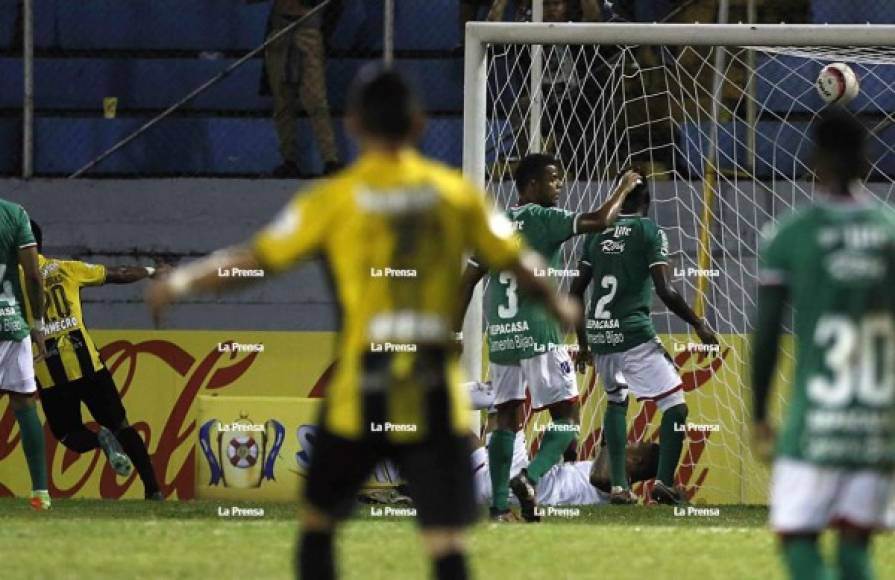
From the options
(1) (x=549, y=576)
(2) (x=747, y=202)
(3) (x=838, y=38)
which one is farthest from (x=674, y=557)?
(2) (x=747, y=202)

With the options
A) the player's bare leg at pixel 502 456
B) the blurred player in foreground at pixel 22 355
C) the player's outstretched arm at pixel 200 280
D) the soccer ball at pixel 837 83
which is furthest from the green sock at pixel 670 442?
the player's outstretched arm at pixel 200 280

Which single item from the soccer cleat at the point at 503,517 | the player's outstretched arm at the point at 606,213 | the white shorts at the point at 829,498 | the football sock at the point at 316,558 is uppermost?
the player's outstretched arm at the point at 606,213

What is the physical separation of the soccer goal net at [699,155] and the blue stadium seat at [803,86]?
0.01 metres

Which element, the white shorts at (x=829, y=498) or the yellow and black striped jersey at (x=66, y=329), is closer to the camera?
the white shorts at (x=829, y=498)

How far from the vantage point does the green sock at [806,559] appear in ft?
18.4

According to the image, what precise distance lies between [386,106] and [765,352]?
127 cm

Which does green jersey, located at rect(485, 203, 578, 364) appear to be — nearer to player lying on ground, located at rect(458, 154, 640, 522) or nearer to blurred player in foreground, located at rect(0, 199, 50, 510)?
player lying on ground, located at rect(458, 154, 640, 522)

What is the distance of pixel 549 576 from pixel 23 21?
920cm

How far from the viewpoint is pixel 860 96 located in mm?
15141

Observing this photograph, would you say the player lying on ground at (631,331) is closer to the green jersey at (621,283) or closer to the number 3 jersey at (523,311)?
the green jersey at (621,283)

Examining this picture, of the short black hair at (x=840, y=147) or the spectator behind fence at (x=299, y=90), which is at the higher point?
the spectator behind fence at (x=299, y=90)

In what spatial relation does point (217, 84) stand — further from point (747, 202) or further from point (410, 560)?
Result: point (410, 560)

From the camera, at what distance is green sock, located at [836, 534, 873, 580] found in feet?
18.5

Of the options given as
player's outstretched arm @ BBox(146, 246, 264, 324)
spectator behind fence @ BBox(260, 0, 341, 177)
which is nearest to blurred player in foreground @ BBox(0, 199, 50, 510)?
spectator behind fence @ BBox(260, 0, 341, 177)
